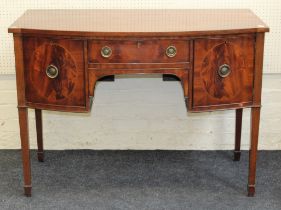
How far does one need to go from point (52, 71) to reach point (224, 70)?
77cm

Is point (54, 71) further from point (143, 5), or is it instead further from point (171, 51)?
point (143, 5)

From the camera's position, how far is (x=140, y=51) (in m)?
2.67

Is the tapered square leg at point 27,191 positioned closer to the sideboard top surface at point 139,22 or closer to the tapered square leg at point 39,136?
the tapered square leg at point 39,136

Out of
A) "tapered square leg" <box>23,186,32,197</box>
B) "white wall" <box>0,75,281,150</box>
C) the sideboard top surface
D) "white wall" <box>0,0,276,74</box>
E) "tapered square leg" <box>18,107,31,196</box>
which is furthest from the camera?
"white wall" <box>0,75,281,150</box>

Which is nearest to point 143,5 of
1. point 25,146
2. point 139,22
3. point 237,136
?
point 139,22

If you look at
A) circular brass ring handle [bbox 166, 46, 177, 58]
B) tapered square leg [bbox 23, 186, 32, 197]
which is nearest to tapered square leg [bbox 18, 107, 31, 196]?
tapered square leg [bbox 23, 186, 32, 197]

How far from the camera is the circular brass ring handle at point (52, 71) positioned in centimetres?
272

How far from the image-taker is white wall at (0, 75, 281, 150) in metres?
3.44

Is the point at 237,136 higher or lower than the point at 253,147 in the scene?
lower

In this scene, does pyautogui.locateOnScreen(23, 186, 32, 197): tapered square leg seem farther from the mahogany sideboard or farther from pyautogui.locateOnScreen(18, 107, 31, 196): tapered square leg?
the mahogany sideboard

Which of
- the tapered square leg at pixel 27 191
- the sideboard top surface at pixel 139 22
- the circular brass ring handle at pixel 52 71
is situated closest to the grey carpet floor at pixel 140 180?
the tapered square leg at pixel 27 191

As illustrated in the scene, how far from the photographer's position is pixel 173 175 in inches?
127

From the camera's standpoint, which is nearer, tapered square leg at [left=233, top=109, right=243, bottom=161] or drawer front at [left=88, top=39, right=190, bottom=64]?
drawer front at [left=88, top=39, right=190, bottom=64]

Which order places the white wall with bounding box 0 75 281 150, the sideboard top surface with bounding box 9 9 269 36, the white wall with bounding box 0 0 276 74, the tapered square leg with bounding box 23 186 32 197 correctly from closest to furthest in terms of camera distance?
1. the sideboard top surface with bounding box 9 9 269 36
2. the tapered square leg with bounding box 23 186 32 197
3. the white wall with bounding box 0 0 276 74
4. the white wall with bounding box 0 75 281 150
